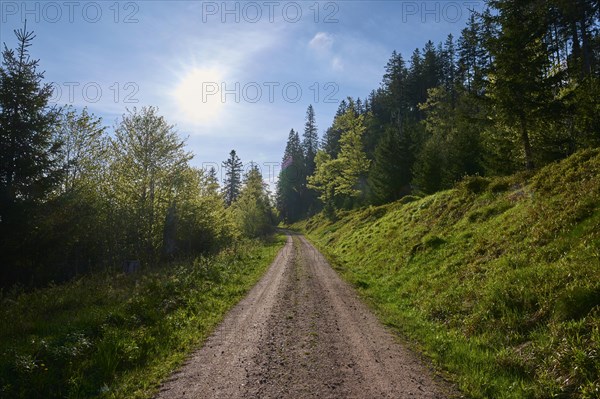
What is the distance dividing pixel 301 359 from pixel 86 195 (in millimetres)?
18259

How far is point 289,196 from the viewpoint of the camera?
103 meters

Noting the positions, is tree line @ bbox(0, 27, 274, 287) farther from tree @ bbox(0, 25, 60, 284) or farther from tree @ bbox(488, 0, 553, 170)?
tree @ bbox(488, 0, 553, 170)

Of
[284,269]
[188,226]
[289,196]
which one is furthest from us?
[289,196]

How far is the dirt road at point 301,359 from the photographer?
20.6 feet

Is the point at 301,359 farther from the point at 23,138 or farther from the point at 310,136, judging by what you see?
the point at 310,136

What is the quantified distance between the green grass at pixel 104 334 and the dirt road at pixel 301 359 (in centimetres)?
77

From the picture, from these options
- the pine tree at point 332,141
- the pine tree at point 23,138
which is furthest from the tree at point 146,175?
the pine tree at point 332,141

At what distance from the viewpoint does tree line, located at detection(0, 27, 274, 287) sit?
1590 centimetres

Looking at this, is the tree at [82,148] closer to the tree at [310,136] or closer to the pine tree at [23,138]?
the pine tree at [23,138]

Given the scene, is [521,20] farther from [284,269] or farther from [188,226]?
[188,226]

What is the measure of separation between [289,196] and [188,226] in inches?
2985

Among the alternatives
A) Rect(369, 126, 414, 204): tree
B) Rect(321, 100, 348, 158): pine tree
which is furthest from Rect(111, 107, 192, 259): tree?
Rect(321, 100, 348, 158): pine tree

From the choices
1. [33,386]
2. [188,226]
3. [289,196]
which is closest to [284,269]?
[188,226]

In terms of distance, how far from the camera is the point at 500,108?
19328 millimetres
